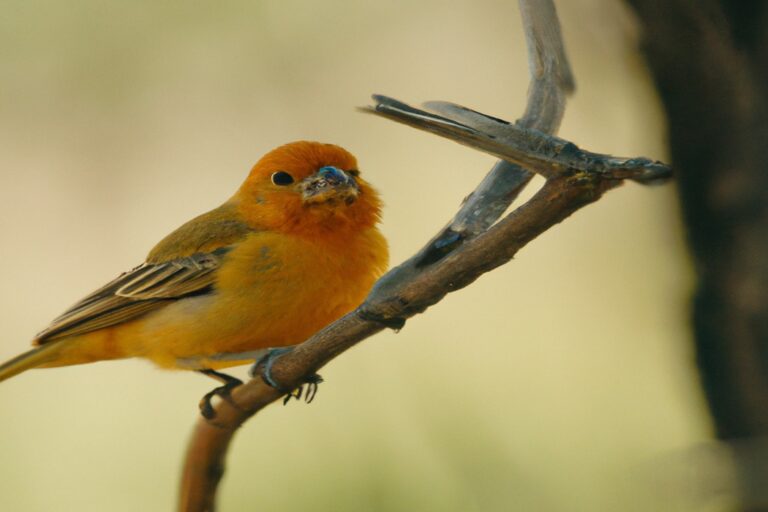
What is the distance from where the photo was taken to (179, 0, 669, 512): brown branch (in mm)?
1404

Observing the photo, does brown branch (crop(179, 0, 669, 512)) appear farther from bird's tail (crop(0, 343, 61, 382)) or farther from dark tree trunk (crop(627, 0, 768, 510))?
bird's tail (crop(0, 343, 61, 382))

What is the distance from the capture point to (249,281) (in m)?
3.75

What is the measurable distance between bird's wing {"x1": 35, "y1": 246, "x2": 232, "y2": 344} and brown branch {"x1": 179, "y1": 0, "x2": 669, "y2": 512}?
1.53m

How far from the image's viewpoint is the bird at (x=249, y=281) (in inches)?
144

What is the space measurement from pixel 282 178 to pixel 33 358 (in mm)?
1353

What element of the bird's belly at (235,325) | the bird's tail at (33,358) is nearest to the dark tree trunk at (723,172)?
the bird's belly at (235,325)

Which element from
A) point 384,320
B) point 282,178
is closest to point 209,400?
point 282,178

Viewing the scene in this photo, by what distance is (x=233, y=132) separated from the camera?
469cm

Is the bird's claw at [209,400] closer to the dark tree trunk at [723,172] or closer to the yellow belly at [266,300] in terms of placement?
the yellow belly at [266,300]

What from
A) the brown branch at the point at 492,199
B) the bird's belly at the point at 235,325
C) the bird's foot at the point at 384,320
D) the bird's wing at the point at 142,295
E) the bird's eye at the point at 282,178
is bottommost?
the bird's foot at the point at 384,320

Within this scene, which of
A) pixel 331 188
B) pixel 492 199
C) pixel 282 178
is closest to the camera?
pixel 492 199

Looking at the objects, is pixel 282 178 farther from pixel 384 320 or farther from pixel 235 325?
pixel 384 320

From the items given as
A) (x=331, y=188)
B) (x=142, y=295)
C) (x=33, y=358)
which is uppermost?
(x=331, y=188)

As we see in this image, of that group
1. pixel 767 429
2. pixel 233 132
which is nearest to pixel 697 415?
pixel 767 429
